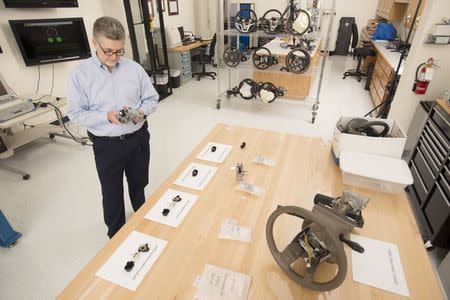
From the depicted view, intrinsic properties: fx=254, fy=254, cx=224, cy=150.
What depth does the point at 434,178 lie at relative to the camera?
6.44 ft

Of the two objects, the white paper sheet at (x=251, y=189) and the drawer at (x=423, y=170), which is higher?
the white paper sheet at (x=251, y=189)

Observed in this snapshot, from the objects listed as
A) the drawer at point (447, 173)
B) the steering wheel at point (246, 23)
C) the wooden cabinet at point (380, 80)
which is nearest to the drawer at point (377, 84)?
the wooden cabinet at point (380, 80)

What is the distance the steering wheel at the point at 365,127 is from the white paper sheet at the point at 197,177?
82 cm

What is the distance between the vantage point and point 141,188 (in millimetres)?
1964

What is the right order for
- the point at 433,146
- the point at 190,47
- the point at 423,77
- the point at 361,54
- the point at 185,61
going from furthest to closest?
the point at 185,61
the point at 190,47
the point at 361,54
the point at 423,77
the point at 433,146

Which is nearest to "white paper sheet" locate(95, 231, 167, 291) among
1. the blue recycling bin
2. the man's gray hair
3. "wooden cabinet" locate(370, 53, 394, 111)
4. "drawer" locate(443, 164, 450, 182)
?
the man's gray hair

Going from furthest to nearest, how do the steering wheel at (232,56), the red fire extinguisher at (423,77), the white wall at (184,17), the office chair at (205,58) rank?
the white wall at (184,17) → the office chair at (205,58) → the steering wheel at (232,56) → the red fire extinguisher at (423,77)

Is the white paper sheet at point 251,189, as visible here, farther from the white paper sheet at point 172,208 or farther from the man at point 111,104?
the man at point 111,104

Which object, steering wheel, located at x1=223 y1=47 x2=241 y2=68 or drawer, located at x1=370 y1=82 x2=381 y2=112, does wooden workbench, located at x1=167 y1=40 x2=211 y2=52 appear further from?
drawer, located at x1=370 y1=82 x2=381 y2=112

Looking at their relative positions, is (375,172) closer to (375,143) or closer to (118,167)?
(375,143)

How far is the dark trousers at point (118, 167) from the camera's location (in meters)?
1.56

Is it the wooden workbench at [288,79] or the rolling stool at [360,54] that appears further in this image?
the rolling stool at [360,54]

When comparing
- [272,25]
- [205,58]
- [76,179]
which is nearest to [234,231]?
[76,179]

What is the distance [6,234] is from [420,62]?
156 inches
